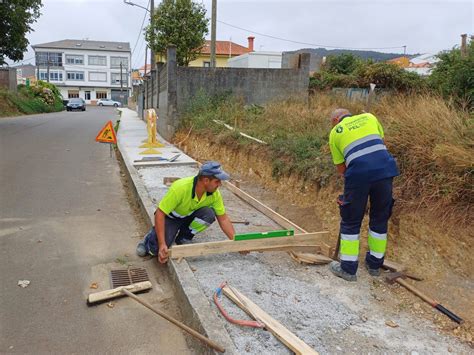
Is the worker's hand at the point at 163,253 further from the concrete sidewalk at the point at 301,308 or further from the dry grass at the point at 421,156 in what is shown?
the dry grass at the point at 421,156

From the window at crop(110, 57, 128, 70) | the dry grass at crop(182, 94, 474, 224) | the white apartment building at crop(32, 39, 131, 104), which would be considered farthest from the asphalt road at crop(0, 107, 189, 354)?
the window at crop(110, 57, 128, 70)

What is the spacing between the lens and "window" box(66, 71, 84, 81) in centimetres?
7550

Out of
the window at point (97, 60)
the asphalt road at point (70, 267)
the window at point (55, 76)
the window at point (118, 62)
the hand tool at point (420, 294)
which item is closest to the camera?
the asphalt road at point (70, 267)

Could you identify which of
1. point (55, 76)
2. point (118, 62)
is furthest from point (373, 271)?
point (55, 76)

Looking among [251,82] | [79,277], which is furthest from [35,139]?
[79,277]

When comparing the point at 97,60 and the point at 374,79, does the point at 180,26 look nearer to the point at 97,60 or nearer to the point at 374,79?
the point at 374,79

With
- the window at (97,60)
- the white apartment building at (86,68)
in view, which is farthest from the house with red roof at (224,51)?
the window at (97,60)

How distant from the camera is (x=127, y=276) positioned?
414cm

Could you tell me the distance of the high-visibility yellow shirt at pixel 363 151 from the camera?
3.87 metres

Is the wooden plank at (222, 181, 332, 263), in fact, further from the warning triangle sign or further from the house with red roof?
the house with red roof

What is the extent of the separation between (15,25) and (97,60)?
2525 inches

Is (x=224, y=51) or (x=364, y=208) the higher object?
(x=224, y=51)

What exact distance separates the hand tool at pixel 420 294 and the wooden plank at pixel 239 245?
2.96 ft

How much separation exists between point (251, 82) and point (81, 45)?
2880 inches
